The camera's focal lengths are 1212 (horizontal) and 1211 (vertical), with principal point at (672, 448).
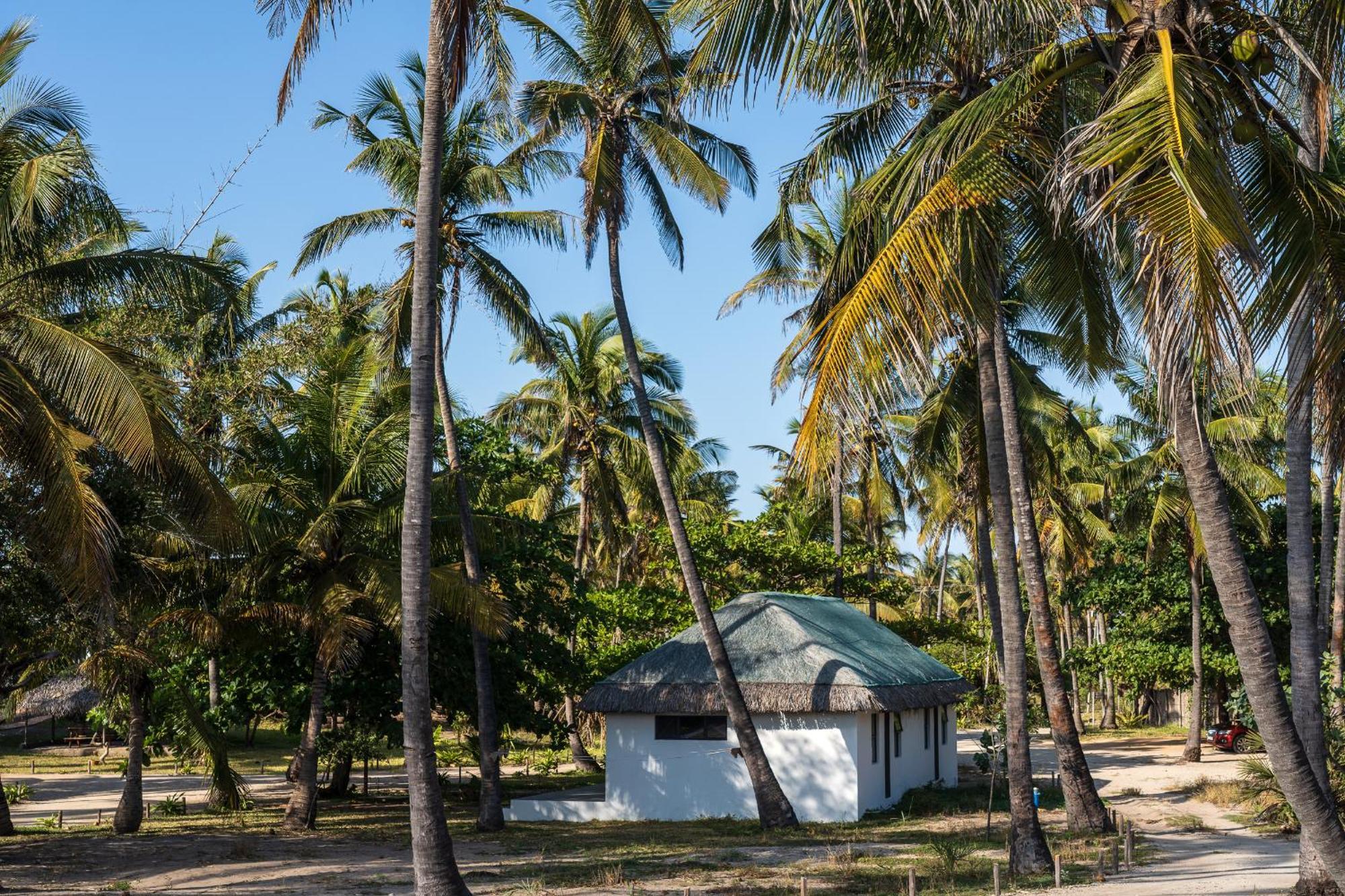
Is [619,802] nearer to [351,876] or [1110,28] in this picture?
[351,876]

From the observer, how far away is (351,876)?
16109 mm

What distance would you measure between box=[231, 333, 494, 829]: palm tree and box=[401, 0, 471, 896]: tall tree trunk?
7505mm

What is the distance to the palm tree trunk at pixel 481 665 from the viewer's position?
69.6 feet

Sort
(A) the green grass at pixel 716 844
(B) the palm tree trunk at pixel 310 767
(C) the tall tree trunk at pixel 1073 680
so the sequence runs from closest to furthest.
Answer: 1. (A) the green grass at pixel 716 844
2. (B) the palm tree trunk at pixel 310 767
3. (C) the tall tree trunk at pixel 1073 680

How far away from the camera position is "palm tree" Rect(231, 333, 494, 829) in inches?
792

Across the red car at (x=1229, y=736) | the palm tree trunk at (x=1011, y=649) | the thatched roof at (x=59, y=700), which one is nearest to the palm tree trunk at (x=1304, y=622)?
the palm tree trunk at (x=1011, y=649)

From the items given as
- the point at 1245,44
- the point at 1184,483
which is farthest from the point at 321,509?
the point at 1184,483

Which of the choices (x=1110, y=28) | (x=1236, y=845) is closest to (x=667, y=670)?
(x=1236, y=845)

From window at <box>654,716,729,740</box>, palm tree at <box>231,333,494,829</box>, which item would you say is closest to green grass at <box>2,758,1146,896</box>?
window at <box>654,716,729,740</box>

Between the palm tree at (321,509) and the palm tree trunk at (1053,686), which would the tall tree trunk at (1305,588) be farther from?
the palm tree at (321,509)

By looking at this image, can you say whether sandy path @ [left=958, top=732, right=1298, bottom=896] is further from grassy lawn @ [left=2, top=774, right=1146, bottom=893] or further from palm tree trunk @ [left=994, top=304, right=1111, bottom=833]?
palm tree trunk @ [left=994, top=304, right=1111, bottom=833]

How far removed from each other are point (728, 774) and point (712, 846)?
12.6ft

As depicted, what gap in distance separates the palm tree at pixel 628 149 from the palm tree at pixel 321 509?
4219 millimetres

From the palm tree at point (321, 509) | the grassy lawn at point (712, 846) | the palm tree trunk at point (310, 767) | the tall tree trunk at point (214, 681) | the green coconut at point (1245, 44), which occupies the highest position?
the green coconut at point (1245, 44)
